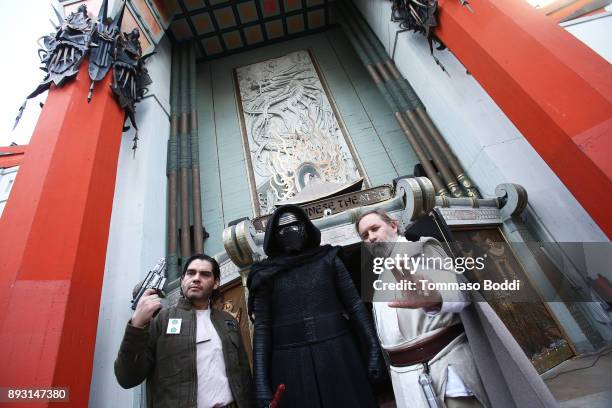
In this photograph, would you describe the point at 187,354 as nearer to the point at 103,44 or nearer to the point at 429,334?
the point at 429,334

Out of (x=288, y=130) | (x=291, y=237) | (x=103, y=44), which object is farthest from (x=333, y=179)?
(x=103, y=44)

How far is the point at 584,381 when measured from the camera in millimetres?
2299

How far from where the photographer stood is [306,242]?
1949 mm

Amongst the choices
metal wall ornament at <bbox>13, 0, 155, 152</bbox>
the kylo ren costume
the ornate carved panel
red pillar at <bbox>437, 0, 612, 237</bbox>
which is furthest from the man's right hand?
the ornate carved panel

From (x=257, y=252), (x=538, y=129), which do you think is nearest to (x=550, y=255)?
(x=538, y=129)

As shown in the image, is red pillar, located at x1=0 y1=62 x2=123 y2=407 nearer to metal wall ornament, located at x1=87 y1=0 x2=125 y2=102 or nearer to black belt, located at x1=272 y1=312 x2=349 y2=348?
metal wall ornament, located at x1=87 y1=0 x2=125 y2=102

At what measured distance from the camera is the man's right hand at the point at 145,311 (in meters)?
1.56

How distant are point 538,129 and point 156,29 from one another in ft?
23.3

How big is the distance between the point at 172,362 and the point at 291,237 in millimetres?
938

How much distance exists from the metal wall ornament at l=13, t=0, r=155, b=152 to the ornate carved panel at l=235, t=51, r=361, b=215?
90.9 inches

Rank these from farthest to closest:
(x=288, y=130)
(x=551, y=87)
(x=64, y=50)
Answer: (x=288, y=130)
(x=64, y=50)
(x=551, y=87)

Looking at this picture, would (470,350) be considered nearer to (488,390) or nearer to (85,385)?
(488,390)

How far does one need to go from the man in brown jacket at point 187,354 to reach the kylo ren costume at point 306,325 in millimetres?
191

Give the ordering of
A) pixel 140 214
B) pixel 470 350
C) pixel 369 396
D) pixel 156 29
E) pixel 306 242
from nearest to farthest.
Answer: pixel 470 350
pixel 369 396
pixel 306 242
pixel 140 214
pixel 156 29
